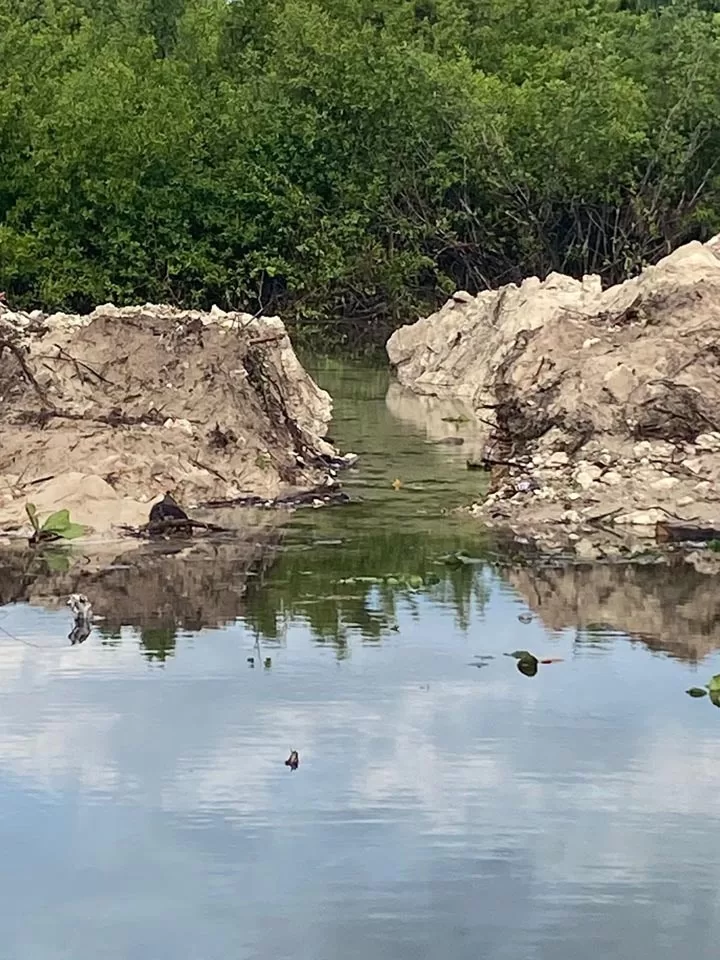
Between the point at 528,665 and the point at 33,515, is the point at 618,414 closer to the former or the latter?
the point at 33,515

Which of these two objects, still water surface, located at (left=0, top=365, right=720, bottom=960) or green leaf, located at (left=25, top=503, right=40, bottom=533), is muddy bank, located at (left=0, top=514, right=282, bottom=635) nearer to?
still water surface, located at (left=0, top=365, right=720, bottom=960)

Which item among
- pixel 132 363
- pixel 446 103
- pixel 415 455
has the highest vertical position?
pixel 446 103

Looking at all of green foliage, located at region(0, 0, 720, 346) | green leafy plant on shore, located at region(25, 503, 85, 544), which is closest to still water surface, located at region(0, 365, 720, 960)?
green leafy plant on shore, located at region(25, 503, 85, 544)

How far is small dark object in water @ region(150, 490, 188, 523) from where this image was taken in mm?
12430

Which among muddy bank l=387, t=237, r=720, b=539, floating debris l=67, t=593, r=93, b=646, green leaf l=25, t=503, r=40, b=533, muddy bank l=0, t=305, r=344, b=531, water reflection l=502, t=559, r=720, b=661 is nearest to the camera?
floating debris l=67, t=593, r=93, b=646

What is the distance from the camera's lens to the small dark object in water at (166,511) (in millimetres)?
12430

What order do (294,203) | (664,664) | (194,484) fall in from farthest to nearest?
(294,203)
(194,484)
(664,664)

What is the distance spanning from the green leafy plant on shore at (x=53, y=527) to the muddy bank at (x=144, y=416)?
0.15 meters

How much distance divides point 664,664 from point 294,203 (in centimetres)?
2539

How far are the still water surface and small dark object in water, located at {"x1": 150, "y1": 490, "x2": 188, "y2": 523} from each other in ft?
2.01

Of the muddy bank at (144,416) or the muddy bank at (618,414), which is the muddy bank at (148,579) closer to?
the muddy bank at (144,416)

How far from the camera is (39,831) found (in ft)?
23.3

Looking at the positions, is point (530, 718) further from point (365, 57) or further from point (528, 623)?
point (365, 57)

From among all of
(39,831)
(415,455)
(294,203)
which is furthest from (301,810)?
(294,203)
